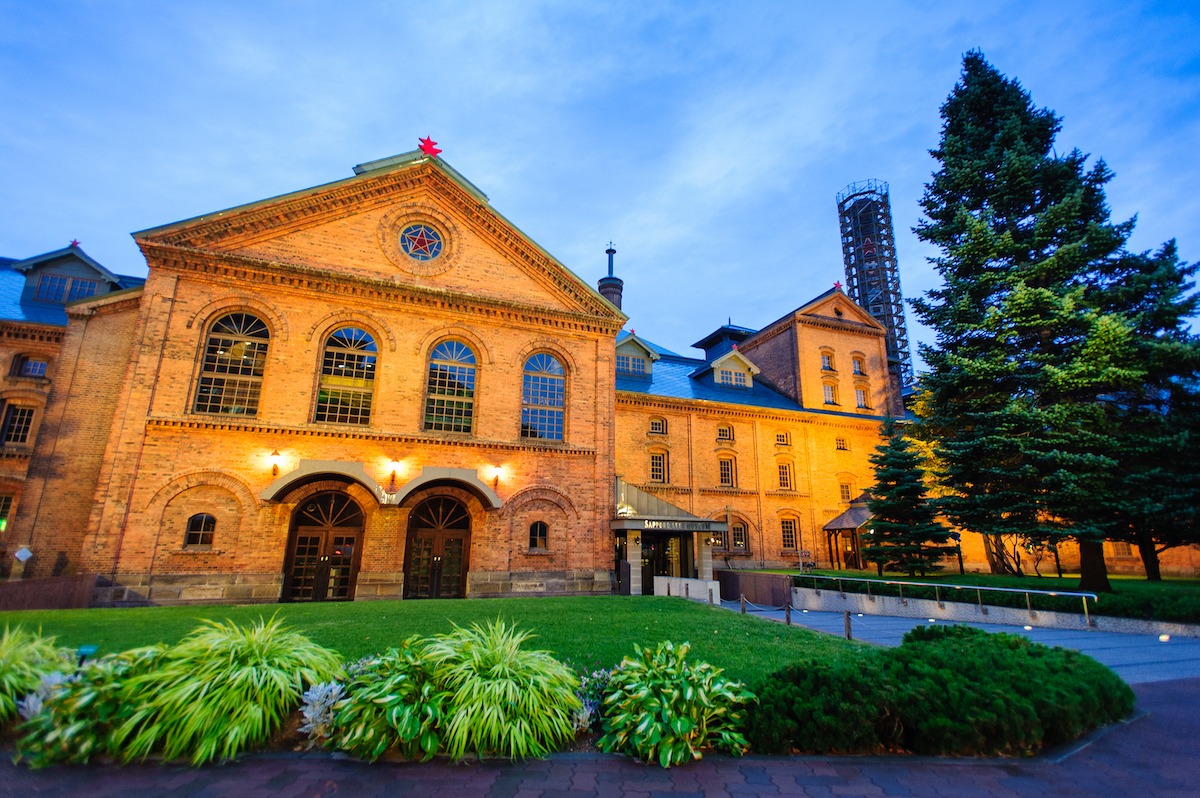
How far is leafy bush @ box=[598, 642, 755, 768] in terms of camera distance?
4.88 meters

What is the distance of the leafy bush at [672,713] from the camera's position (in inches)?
192

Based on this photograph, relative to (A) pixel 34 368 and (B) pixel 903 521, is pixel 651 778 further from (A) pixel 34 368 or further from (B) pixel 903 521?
(A) pixel 34 368

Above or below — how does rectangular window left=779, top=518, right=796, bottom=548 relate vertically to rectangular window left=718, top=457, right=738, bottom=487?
below

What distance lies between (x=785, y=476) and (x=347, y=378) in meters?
23.3

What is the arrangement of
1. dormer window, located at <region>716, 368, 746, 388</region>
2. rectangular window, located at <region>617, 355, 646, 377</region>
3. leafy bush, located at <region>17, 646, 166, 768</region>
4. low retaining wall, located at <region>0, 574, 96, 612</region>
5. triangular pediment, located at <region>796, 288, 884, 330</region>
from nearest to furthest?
leafy bush, located at <region>17, 646, 166, 768</region>, low retaining wall, located at <region>0, 574, 96, 612</region>, rectangular window, located at <region>617, 355, 646, 377</region>, dormer window, located at <region>716, 368, 746, 388</region>, triangular pediment, located at <region>796, 288, 884, 330</region>

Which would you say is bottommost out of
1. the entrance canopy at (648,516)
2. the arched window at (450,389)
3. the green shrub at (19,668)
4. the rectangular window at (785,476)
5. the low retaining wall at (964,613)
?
the low retaining wall at (964,613)

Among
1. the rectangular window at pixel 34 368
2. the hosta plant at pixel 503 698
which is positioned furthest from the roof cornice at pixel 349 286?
the hosta plant at pixel 503 698

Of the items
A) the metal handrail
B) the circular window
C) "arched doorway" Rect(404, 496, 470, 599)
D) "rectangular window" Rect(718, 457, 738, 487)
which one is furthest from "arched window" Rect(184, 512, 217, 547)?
"rectangular window" Rect(718, 457, 738, 487)

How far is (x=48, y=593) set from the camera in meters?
14.4

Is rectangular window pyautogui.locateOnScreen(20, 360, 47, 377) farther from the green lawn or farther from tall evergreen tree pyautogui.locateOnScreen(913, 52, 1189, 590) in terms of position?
tall evergreen tree pyautogui.locateOnScreen(913, 52, 1189, 590)

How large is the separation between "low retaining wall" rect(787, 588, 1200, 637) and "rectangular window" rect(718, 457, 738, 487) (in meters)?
10.6

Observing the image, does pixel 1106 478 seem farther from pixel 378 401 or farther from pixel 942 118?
pixel 378 401

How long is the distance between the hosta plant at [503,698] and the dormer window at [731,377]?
29.6 meters

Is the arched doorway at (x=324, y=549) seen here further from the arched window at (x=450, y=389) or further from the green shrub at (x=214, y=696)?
the green shrub at (x=214, y=696)
